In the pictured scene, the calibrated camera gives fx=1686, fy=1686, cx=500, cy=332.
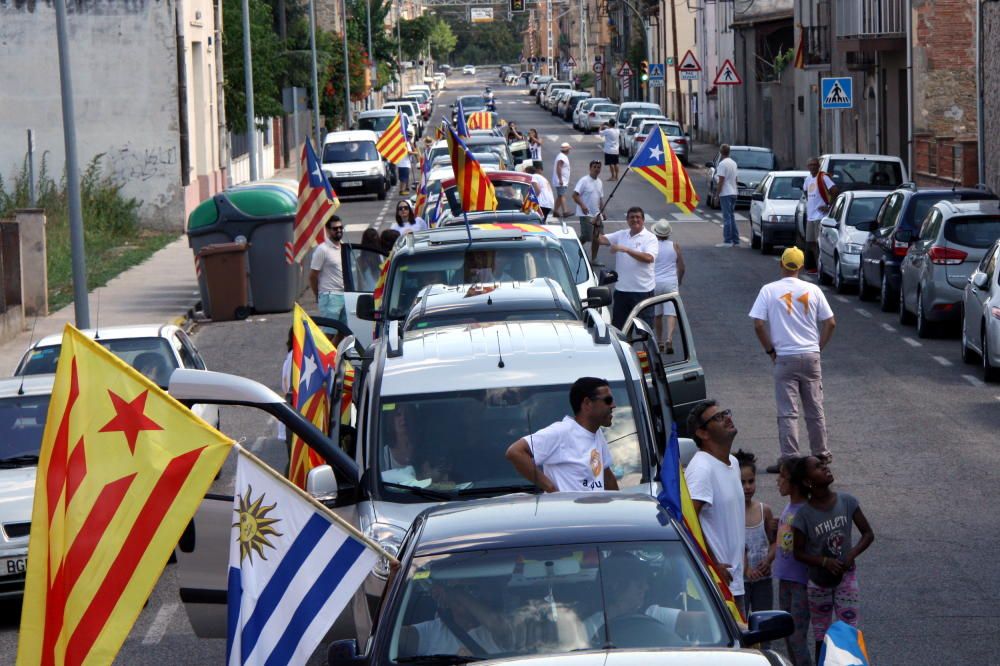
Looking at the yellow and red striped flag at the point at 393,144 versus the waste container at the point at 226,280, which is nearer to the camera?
the waste container at the point at 226,280

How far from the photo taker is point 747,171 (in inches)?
1676

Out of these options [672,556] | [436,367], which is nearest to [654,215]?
[436,367]

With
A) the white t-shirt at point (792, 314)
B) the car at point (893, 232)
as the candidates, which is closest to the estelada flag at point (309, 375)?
the white t-shirt at point (792, 314)

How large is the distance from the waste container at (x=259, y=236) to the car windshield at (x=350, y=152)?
22.0 metres

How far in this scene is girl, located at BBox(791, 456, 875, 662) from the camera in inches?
318

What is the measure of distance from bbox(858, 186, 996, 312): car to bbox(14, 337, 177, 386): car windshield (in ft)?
36.9

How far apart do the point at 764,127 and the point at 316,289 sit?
43.7 meters

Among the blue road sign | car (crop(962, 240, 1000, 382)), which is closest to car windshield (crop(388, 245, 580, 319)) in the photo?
car (crop(962, 240, 1000, 382))

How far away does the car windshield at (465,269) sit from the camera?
14305 mm

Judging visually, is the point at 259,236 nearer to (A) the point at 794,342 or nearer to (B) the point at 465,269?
(B) the point at 465,269

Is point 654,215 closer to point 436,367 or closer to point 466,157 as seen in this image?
point 466,157

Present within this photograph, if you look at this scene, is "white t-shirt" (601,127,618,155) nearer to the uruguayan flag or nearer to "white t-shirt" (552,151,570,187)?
"white t-shirt" (552,151,570,187)

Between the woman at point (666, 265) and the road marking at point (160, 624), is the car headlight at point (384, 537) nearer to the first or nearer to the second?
the road marking at point (160, 624)

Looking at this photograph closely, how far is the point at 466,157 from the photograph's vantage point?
20109 mm
